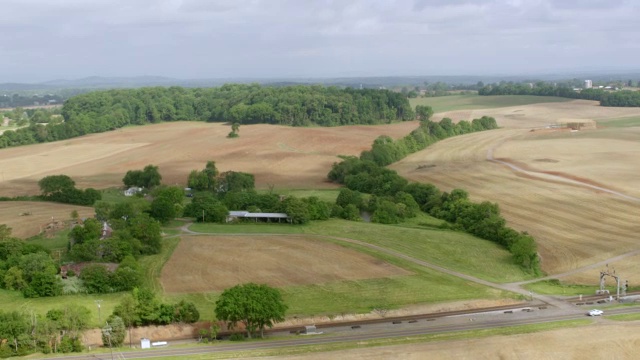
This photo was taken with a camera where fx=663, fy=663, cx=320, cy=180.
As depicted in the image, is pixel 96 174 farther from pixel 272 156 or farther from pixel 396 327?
pixel 396 327

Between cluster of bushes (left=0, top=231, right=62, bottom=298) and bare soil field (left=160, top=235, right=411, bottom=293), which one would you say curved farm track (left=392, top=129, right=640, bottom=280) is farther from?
cluster of bushes (left=0, top=231, right=62, bottom=298)

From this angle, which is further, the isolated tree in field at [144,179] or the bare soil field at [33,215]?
the isolated tree in field at [144,179]

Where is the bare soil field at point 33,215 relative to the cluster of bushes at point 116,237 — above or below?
below

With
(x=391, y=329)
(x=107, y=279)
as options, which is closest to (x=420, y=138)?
(x=107, y=279)

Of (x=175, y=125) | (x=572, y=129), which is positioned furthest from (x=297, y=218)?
(x=175, y=125)

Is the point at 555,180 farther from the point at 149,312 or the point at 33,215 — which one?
the point at 33,215

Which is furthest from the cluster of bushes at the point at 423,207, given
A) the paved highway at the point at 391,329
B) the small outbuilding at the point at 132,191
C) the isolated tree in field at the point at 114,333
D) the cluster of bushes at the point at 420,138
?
the isolated tree in field at the point at 114,333

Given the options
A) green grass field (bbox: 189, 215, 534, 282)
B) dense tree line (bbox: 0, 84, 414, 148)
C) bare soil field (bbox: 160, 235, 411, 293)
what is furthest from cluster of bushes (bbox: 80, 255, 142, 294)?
dense tree line (bbox: 0, 84, 414, 148)

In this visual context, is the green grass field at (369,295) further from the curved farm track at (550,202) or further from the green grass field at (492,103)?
the green grass field at (492,103)
